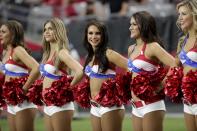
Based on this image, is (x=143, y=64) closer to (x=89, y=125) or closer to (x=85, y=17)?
(x=89, y=125)

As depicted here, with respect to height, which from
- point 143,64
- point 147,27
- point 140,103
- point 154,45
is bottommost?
point 140,103

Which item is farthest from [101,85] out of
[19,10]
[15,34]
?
[19,10]

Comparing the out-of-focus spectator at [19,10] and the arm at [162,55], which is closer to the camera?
the arm at [162,55]

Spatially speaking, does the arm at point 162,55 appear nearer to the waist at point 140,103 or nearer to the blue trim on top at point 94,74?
the waist at point 140,103

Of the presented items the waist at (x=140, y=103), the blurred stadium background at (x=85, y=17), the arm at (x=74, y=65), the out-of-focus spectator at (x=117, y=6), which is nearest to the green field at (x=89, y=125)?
the blurred stadium background at (x=85, y=17)

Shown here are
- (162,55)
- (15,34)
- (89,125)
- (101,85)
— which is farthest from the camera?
(89,125)

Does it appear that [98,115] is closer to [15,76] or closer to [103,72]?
[103,72]

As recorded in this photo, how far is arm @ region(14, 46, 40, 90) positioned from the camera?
7301 mm

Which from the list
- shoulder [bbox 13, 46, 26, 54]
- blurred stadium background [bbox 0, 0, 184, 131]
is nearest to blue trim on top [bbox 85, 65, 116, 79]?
shoulder [bbox 13, 46, 26, 54]

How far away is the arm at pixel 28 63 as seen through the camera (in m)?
7.30

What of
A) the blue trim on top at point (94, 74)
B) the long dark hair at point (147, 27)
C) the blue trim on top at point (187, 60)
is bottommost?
the blue trim on top at point (94, 74)

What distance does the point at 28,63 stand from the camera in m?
7.36

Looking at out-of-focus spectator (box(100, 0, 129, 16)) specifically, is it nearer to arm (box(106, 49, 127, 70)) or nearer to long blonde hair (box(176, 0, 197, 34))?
arm (box(106, 49, 127, 70))

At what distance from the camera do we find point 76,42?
13750 millimetres
